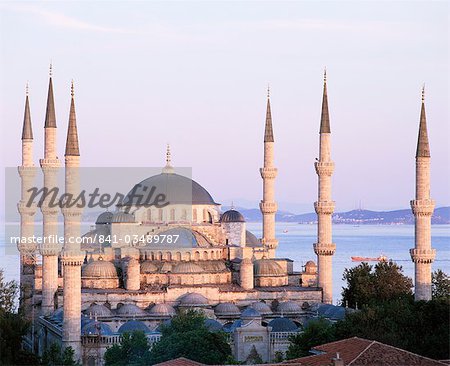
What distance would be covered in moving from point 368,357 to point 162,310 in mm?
14637

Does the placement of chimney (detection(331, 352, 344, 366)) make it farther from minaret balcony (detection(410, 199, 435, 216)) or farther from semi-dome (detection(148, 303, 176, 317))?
semi-dome (detection(148, 303, 176, 317))

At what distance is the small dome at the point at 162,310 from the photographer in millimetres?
37625

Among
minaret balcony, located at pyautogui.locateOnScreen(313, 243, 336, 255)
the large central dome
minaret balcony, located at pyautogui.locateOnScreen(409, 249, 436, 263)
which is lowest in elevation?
minaret balcony, located at pyautogui.locateOnScreen(409, 249, 436, 263)

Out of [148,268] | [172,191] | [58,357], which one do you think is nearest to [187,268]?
[148,268]

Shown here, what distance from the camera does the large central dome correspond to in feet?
152

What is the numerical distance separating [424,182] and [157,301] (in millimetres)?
9747

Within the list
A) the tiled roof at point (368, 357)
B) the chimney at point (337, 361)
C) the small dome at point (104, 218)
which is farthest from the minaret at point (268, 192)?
the chimney at point (337, 361)

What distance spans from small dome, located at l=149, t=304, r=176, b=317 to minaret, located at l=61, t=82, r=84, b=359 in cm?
403

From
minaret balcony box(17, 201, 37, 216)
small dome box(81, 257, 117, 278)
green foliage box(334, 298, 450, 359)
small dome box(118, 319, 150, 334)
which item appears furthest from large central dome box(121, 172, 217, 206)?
green foliage box(334, 298, 450, 359)

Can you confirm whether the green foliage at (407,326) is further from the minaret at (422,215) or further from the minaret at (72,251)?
the minaret at (72,251)

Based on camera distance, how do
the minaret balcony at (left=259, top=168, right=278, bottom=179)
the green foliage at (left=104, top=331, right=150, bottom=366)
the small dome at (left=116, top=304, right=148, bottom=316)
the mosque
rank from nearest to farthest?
the green foliage at (left=104, top=331, right=150, bottom=366) → the mosque → the small dome at (left=116, top=304, right=148, bottom=316) → the minaret balcony at (left=259, top=168, right=278, bottom=179)

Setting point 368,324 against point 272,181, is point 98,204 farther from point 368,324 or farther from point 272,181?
point 368,324

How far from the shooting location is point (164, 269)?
1646 inches

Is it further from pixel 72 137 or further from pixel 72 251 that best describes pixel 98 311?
pixel 72 137
